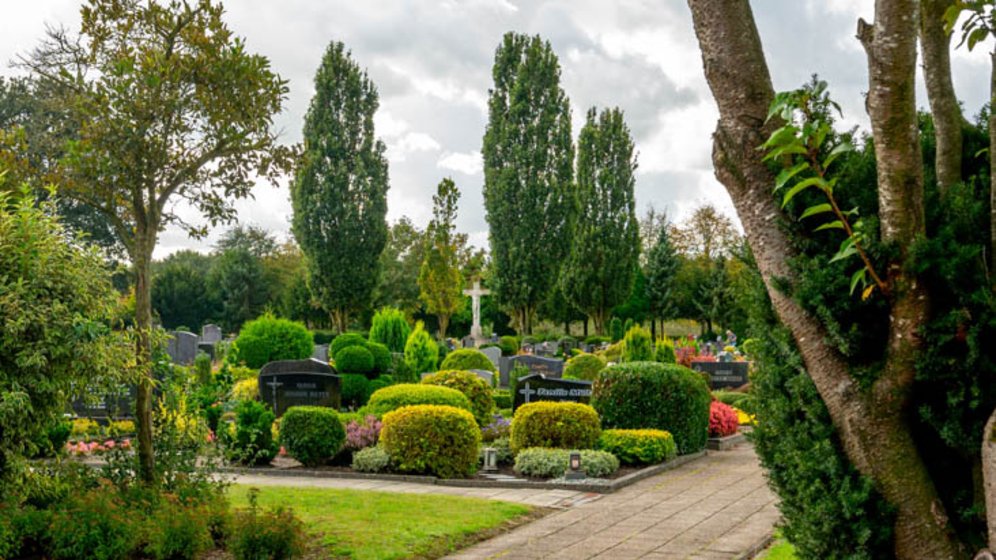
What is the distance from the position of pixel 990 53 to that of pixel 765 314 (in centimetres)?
156

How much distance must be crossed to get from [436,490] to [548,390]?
3898 millimetres

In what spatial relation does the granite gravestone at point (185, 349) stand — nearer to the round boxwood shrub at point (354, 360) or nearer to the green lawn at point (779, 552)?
the round boxwood shrub at point (354, 360)

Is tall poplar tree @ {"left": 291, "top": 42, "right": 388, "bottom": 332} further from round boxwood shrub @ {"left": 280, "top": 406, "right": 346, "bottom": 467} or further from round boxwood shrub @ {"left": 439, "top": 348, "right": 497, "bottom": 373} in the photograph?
round boxwood shrub @ {"left": 280, "top": 406, "right": 346, "bottom": 467}

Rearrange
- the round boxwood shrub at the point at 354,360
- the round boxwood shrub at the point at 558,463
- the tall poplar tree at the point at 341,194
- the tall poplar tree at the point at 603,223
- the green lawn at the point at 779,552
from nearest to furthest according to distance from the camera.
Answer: the green lawn at the point at 779,552 < the round boxwood shrub at the point at 558,463 < the round boxwood shrub at the point at 354,360 < the tall poplar tree at the point at 341,194 < the tall poplar tree at the point at 603,223

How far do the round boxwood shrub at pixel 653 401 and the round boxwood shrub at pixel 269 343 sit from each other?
1172 cm

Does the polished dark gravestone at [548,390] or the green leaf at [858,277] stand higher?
the green leaf at [858,277]

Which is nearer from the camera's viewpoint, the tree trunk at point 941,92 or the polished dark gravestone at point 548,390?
the tree trunk at point 941,92

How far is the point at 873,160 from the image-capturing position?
433cm

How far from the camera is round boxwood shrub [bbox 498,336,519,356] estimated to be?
34497 mm

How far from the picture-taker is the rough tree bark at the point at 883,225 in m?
3.74

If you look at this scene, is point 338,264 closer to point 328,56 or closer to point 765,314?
point 328,56

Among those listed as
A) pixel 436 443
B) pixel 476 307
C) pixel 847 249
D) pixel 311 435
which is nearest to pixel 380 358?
pixel 311 435

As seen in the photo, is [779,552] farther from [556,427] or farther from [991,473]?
[556,427]

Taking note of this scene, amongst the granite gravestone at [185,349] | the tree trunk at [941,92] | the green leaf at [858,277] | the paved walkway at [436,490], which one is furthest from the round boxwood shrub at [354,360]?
the green leaf at [858,277]
